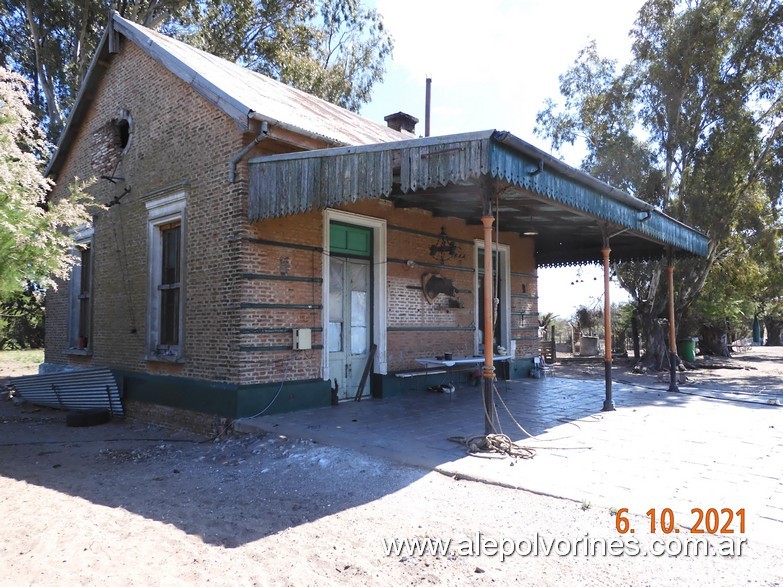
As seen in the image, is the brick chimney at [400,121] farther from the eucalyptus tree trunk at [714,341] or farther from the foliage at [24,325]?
the eucalyptus tree trunk at [714,341]

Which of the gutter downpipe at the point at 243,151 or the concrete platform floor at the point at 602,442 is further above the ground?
the gutter downpipe at the point at 243,151

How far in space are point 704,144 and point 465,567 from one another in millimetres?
17090

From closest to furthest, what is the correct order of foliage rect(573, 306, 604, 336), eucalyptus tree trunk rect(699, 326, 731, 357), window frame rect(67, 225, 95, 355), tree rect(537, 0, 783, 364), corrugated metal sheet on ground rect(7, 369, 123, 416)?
corrugated metal sheet on ground rect(7, 369, 123, 416) < window frame rect(67, 225, 95, 355) < tree rect(537, 0, 783, 364) < eucalyptus tree trunk rect(699, 326, 731, 357) < foliage rect(573, 306, 604, 336)

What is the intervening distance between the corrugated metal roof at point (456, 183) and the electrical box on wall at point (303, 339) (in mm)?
1824

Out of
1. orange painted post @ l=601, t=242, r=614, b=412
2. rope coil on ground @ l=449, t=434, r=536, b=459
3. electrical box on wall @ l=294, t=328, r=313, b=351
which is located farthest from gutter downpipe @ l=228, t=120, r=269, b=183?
orange painted post @ l=601, t=242, r=614, b=412

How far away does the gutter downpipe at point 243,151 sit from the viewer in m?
7.24

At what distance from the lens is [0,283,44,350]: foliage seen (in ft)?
71.7

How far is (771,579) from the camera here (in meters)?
3.04

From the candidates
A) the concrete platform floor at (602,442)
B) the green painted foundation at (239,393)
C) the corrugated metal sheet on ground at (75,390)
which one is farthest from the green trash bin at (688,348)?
the corrugated metal sheet on ground at (75,390)

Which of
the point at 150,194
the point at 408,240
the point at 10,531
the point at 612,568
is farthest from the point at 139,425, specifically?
the point at 612,568

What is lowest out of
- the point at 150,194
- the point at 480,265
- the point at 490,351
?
the point at 490,351

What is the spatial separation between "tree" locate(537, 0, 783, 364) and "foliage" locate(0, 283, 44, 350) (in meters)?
22.6

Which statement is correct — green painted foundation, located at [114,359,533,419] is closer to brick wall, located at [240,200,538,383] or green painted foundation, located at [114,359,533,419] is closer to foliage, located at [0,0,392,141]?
brick wall, located at [240,200,538,383]

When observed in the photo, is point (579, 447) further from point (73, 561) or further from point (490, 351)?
point (73, 561)
